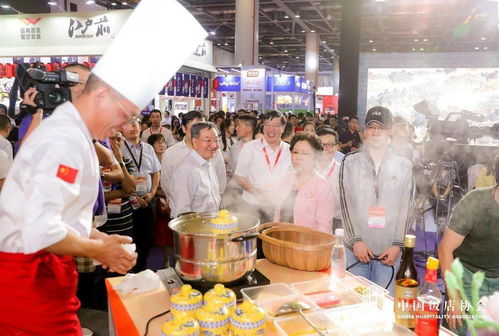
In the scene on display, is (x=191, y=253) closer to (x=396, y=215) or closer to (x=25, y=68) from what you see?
(x=25, y=68)

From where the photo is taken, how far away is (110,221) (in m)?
3.33

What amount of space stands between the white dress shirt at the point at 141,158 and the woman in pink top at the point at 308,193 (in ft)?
5.24

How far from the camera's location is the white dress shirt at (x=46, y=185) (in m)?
1.21

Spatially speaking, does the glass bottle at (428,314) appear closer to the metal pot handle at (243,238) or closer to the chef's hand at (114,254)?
the metal pot handle at (243,238)

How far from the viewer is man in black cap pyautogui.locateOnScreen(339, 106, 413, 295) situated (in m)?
2.61

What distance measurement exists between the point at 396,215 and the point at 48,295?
2049 mm

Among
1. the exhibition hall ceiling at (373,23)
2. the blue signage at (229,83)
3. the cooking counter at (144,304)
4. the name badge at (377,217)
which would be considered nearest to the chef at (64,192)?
the cooking counter at (144,304)

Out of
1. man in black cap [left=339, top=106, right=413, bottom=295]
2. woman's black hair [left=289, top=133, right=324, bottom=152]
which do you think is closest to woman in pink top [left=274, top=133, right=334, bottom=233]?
woman's black hair [left=289, top=133, right=324, bottom=152]

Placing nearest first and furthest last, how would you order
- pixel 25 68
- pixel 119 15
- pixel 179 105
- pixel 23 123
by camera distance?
pixel 25 68, pixel 23 123, pixel 119 15, pixel 179 105

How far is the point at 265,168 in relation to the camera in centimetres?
386

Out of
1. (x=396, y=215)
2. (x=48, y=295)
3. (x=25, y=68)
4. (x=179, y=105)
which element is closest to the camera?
(x=48, y=295)

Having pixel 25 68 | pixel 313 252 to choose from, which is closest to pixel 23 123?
pixel 25 68

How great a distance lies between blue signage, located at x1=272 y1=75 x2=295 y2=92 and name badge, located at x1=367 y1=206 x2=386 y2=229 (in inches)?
507


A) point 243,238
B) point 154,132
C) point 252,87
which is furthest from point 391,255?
point 252,87
